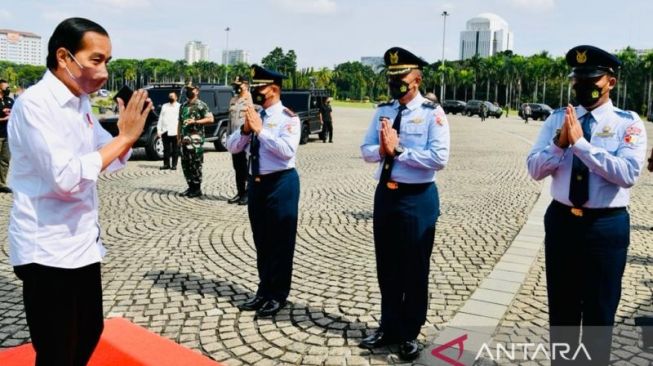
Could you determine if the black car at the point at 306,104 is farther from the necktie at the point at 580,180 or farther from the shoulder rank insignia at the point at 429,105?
the necktie at the point at 580,180

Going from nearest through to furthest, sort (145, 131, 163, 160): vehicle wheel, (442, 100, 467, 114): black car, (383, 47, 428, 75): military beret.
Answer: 1. (383, 47, 428, 75): military beret
2. (145, 131, 163, 160): vehicle wheel
3. (442, 100, 467, 114): black car

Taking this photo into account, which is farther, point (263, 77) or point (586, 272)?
point (263, 77)

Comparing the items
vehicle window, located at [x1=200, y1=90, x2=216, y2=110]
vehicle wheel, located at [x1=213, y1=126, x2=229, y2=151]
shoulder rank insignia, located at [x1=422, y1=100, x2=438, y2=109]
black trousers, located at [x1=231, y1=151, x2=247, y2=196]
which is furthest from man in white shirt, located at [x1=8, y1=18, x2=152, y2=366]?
vehicle wheel, located at [x1=213, y1=126, x2=229, y2=151]

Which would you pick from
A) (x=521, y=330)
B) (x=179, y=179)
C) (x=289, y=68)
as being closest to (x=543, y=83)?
(x=289, y=68)

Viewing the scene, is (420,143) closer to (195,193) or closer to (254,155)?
(254,155)

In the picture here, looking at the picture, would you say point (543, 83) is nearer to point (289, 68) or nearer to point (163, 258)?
point (289, 68)

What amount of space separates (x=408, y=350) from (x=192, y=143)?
7057 millimetres

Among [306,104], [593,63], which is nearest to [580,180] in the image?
[593,63]

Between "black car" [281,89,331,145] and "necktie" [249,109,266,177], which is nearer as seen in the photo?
"necktie" [249,109,266,177]

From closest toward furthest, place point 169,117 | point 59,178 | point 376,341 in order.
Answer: point 59,178 < point 376,341 < point 169,117

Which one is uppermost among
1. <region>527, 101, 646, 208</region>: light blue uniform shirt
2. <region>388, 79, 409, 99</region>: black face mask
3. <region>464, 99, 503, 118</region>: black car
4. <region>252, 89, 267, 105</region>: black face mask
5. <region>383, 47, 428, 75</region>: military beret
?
<region>464, 99, 503, 118</region>: black car

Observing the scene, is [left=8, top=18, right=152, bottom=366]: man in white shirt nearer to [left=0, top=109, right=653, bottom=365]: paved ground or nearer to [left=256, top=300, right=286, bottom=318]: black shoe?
[left=0, top=109, right=653, bottom=365]: paved ground

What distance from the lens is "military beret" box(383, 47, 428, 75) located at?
3723mm

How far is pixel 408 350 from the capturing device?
149 inches
